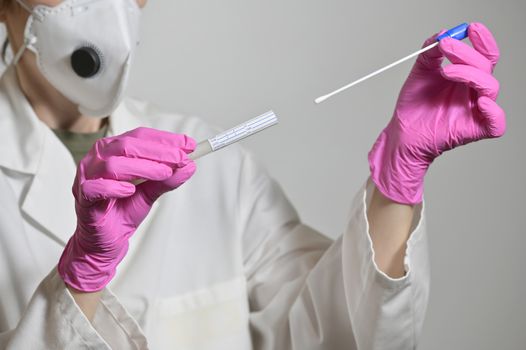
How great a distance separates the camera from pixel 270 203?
1557 mm

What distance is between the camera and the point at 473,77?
1095 mm

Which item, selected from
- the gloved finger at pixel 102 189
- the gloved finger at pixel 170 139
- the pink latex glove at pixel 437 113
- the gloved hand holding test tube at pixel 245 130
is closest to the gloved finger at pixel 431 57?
the pink latex glove at pixel 437 113

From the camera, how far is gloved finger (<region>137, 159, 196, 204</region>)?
42.9 inches

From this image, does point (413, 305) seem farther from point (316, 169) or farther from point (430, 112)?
point (316, 169)

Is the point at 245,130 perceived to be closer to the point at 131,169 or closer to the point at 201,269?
the point at 131,169

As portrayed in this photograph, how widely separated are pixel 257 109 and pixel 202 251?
1.65ft

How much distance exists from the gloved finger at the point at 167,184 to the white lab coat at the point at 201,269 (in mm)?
168

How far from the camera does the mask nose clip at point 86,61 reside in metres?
1.27

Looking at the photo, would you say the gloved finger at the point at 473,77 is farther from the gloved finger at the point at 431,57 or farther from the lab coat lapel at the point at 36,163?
the lab coat lapel at the point at 36,163

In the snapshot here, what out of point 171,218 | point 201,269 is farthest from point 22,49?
point 201,269

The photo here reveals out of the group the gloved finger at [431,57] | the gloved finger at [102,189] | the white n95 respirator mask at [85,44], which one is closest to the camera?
the gloved finger at [102,189]

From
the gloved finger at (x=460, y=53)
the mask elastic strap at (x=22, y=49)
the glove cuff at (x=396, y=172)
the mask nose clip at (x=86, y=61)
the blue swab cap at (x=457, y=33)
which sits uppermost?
the mask elastic strap at (x=22, y=49)

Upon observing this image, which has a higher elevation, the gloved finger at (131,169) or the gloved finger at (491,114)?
the gloved finger at (131,169)

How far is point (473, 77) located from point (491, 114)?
0.19ft
